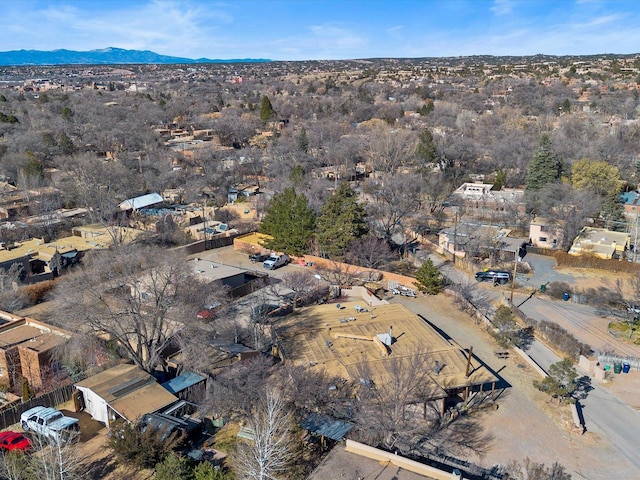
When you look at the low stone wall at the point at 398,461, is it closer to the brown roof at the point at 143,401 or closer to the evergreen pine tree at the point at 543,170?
the brown roof at the point at 143,401

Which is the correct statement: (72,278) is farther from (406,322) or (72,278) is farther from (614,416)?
(614,416)

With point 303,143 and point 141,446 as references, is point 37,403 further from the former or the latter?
point 303,143

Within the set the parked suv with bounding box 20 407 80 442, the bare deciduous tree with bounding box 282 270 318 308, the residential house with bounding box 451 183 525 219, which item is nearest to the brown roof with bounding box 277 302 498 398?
the bare deciduous tree with bounding box 282 270 318 308

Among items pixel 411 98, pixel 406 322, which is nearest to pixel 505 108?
pixel 411 98

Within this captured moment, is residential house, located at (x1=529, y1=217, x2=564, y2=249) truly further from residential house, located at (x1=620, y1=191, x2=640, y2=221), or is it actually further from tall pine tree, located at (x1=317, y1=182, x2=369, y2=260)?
tall pine tree, located at (x1=317, y1=182, x2=369, y2=260)

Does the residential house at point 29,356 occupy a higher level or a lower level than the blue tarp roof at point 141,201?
lower

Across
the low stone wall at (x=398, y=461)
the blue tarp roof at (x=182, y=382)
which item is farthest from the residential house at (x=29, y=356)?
the low stone wall at (x=398, y=461)

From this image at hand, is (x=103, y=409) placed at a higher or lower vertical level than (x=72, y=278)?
lower
